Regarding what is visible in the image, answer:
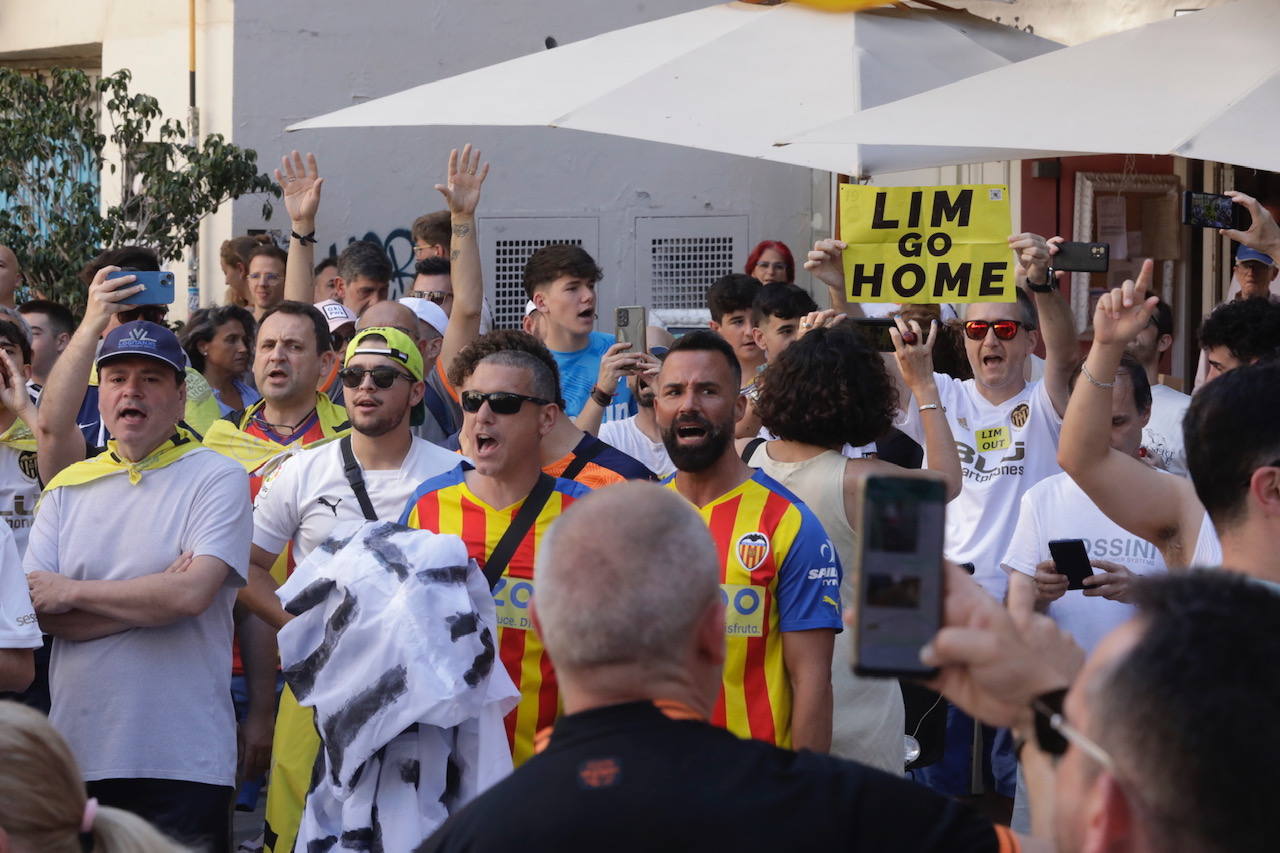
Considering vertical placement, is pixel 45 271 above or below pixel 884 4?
below

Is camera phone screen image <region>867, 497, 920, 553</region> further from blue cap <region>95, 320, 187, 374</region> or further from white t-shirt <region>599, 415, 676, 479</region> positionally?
white t-shirt <region>599, 415, 676, 479</region>

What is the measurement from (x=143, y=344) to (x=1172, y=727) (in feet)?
13.6

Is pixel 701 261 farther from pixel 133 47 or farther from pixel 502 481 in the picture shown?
pixel 502 481

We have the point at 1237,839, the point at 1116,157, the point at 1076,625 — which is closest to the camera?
the point at 1237,839

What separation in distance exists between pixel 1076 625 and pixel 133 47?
11534mm

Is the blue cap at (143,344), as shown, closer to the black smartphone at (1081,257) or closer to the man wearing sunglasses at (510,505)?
the man wearing sunglasses at (510,505)

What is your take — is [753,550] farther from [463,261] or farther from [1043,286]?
[463,261]

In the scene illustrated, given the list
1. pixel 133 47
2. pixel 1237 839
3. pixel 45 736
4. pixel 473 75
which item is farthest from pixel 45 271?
pixel 1237 839

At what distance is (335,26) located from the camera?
13992mm

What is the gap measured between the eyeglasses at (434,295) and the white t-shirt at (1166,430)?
12.0ft

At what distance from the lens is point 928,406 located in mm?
5816

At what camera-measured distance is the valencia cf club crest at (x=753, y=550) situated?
14.4 ft

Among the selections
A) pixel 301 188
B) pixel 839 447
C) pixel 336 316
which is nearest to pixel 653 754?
pixel 839 447

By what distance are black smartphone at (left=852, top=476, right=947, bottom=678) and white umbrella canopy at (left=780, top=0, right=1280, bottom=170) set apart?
13.3ft
